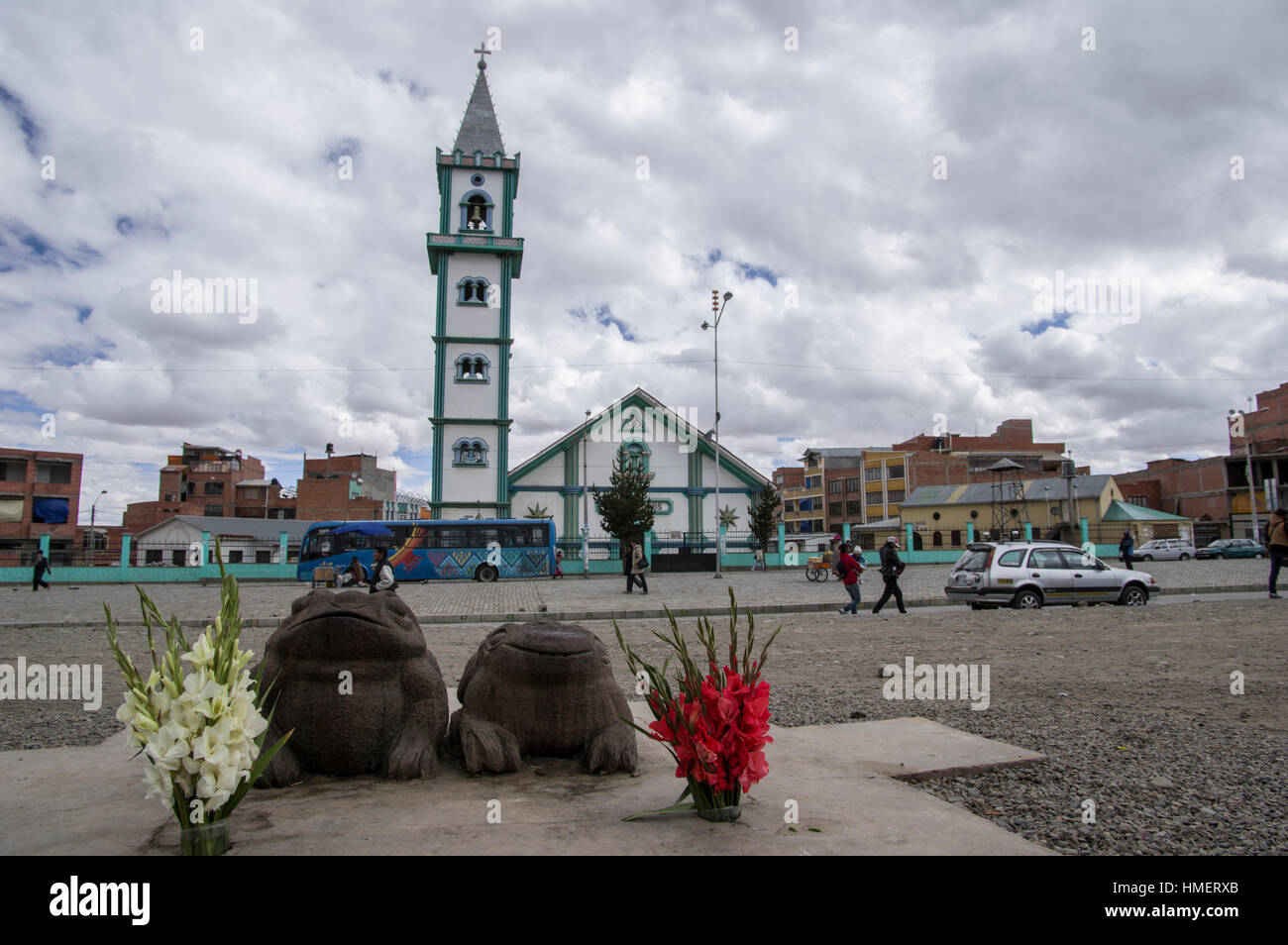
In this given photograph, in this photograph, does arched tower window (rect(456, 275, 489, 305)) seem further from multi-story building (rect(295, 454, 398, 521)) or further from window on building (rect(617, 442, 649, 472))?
multi-story building (rect(295, 454, 398, 521))

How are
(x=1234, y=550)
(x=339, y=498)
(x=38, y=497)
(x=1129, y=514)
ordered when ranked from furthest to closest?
(x=339, y=498) → (x=1129, y=514) → (x=38, y=497) → (x=1234, y=550)

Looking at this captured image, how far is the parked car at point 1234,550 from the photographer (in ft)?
147

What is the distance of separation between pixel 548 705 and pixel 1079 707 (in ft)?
14.3

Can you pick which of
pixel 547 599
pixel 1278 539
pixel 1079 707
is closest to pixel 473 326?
pixel 547 599

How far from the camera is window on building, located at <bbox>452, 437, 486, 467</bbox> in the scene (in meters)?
40.9

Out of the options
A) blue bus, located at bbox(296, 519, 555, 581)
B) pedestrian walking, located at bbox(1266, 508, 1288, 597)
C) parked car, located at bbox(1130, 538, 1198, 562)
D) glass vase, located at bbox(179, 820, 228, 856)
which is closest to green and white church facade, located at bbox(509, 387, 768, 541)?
blue bus, located at bbox(296, 519, 555, 581)

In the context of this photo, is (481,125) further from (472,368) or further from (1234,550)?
(1234,550)

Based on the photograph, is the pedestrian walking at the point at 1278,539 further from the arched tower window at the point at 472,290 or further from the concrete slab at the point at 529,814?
the arched tower window at the point at 472,290

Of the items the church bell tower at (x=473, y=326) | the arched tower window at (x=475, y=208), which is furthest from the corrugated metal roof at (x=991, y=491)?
the arched tower window at (x=475, y=208)

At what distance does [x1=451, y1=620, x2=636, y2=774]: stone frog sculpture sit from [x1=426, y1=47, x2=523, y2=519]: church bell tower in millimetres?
37189

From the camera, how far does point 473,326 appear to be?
41562 mm

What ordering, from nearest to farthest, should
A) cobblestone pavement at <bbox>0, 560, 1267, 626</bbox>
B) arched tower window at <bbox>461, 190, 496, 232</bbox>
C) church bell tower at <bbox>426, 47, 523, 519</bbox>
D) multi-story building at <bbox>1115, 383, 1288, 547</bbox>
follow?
cobblestone pavement at <bbox>0, 560, 1267, 626</bbox> < church bell tower at <bbox>426, 47, 523, 519</bbox> < arched tower window at <bbox>461, 190, 496, 232</bbox> < multi-story building at <bbox>1115, 383, 1288, 547</bbox>

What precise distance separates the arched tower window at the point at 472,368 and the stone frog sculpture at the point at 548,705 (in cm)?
3867
